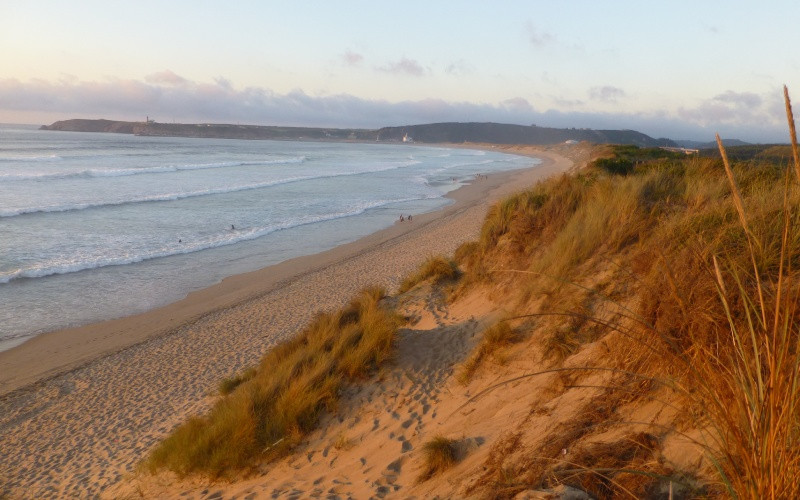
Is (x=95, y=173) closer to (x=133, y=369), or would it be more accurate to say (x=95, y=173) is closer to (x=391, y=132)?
(x=133, y=369)

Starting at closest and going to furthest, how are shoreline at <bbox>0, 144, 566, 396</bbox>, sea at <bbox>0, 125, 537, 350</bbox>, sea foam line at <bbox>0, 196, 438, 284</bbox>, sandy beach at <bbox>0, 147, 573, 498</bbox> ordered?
sandy beach at <bbox>0, 147, 573, 498</bbox> → shoreline at <bbox>0, 144, 566, 396</bbox> → sea at <bbox>0, 125, 537, 350</bbox> → sea foam line at <bbox>0, 196, 438, 284</bbox>

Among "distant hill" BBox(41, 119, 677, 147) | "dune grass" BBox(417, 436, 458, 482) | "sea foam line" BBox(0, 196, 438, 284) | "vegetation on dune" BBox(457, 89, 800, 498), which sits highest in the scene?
"distant hill" BBox(41, 119, 677, 147)

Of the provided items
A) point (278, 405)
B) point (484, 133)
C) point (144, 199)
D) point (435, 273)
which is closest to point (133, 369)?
point (278, 405)

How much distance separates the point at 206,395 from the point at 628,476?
6571mm

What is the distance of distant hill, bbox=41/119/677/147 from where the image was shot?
5906 inches

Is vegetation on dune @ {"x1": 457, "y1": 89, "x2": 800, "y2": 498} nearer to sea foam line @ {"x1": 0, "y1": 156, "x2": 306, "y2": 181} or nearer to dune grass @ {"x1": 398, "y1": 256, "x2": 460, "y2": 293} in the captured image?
dune grass @ {"x1": 398, "y1": 256, "x2": 460, "y2": 293}

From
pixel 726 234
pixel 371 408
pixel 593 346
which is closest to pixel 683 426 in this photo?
pixel 593 346

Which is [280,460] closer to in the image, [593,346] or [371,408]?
[371,408]

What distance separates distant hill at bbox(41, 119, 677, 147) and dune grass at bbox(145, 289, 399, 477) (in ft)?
471

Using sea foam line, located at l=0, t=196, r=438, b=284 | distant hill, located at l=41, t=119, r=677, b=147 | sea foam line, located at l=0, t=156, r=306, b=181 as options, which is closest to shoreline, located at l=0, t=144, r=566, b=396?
sea foam line, located at l=0, t=196, r=438, b=284

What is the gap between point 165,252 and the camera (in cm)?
1741

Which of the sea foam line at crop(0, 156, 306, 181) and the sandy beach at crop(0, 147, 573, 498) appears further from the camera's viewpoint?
the sea foam line at crop(0, 156, 306, 181)

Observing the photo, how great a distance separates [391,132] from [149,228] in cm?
17054

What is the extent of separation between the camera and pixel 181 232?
20609 mm
